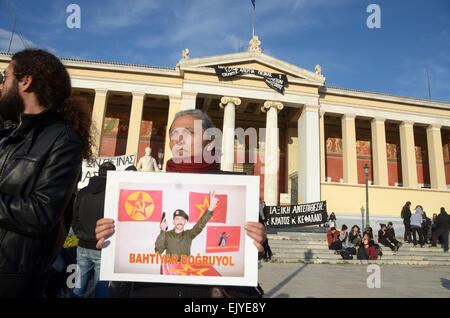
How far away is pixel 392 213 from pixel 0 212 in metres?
23.9

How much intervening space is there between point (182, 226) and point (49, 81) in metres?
1.15

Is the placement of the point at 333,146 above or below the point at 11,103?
above

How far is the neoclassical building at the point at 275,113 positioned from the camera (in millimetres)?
20016

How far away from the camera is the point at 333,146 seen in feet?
87.5

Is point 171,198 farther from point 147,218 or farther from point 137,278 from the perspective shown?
point 137,278

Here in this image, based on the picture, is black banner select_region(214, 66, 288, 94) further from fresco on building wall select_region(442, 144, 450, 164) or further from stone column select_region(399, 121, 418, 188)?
fresco on building wall select_region(442, 144, 450, 164)

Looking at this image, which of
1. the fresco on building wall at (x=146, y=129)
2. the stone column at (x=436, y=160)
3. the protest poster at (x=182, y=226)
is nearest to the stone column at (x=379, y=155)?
the stone column at (x=436, y=160)

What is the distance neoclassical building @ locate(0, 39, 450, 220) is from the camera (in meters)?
20.0

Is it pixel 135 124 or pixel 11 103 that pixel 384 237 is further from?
pixel 135 124

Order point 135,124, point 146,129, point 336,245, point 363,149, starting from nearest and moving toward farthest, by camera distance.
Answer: point 336,245
point 135,124
point 146,129
point 363,149

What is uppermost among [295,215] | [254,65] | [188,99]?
[254,65]

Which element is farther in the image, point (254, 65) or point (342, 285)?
point (254, 65)

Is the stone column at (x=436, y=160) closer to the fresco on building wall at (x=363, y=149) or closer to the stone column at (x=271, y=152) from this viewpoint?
the fresco on building wall at (x=363, y=149)

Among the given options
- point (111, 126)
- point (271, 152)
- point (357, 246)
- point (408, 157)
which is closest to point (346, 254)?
point (357, 246)
